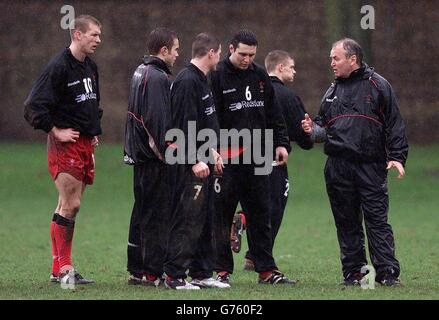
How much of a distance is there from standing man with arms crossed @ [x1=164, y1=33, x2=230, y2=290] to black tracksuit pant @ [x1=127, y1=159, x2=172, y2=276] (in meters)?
0.13

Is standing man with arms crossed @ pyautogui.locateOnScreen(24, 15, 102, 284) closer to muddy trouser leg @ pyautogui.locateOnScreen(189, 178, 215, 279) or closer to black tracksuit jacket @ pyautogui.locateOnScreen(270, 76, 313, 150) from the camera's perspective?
muddy trouser leg @ pyautogui.locateOnScreen(189, 178, 215, 279)

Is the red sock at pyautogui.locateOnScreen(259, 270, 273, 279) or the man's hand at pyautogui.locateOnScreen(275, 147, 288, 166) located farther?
the man's hand at pyautogui.locateOnScreen(275, 147, 288, 166)

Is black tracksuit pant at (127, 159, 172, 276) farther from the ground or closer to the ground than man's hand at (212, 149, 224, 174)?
closer to the ground

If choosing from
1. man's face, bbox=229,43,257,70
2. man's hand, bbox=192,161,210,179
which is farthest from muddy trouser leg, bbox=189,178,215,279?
man's face, bbox=229,43,257,70

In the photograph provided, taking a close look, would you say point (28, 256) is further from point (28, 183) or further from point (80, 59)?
point (28, 183)

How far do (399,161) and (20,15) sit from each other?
18001 millimetres

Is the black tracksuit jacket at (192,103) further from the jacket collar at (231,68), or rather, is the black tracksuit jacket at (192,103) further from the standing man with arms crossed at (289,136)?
the standing man with arms crossed at (289,136)

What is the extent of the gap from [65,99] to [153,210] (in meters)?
1.32

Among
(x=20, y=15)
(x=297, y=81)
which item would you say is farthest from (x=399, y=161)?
(x=20, y=15)

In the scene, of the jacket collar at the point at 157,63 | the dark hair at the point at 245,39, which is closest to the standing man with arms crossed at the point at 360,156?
the dark hair at the point at 245,39

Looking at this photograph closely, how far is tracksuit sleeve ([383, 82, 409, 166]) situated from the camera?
33.1ft

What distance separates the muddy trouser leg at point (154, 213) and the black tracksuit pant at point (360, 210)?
61.5 inches

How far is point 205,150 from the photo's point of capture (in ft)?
32.4
